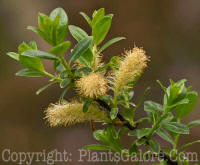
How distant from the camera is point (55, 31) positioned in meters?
0.54

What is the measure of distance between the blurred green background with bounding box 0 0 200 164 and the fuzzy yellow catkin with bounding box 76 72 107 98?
129 cm

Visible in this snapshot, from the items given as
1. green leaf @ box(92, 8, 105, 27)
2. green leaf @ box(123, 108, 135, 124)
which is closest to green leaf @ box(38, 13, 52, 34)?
green leaf @ box(92, 8, 105, 27)

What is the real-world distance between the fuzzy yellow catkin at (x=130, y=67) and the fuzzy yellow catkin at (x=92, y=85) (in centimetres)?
7

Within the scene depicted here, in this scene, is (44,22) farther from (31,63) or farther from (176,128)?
(176,128)

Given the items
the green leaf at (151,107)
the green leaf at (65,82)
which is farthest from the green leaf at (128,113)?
the green leaf at (65,82)

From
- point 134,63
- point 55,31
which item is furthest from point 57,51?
point 134,63

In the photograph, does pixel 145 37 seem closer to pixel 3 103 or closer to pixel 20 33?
pixel 20 33

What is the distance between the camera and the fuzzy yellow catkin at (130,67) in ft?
1.98

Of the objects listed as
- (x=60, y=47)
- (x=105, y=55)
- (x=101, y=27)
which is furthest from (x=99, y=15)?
(x=105, y=55)

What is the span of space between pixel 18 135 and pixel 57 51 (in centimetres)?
145

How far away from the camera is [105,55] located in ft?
6.20

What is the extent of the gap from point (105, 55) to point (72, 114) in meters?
1.30

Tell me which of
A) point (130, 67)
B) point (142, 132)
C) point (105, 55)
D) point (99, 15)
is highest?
point (105, 55)

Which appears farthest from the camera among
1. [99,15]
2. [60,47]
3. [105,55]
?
[105,55]
